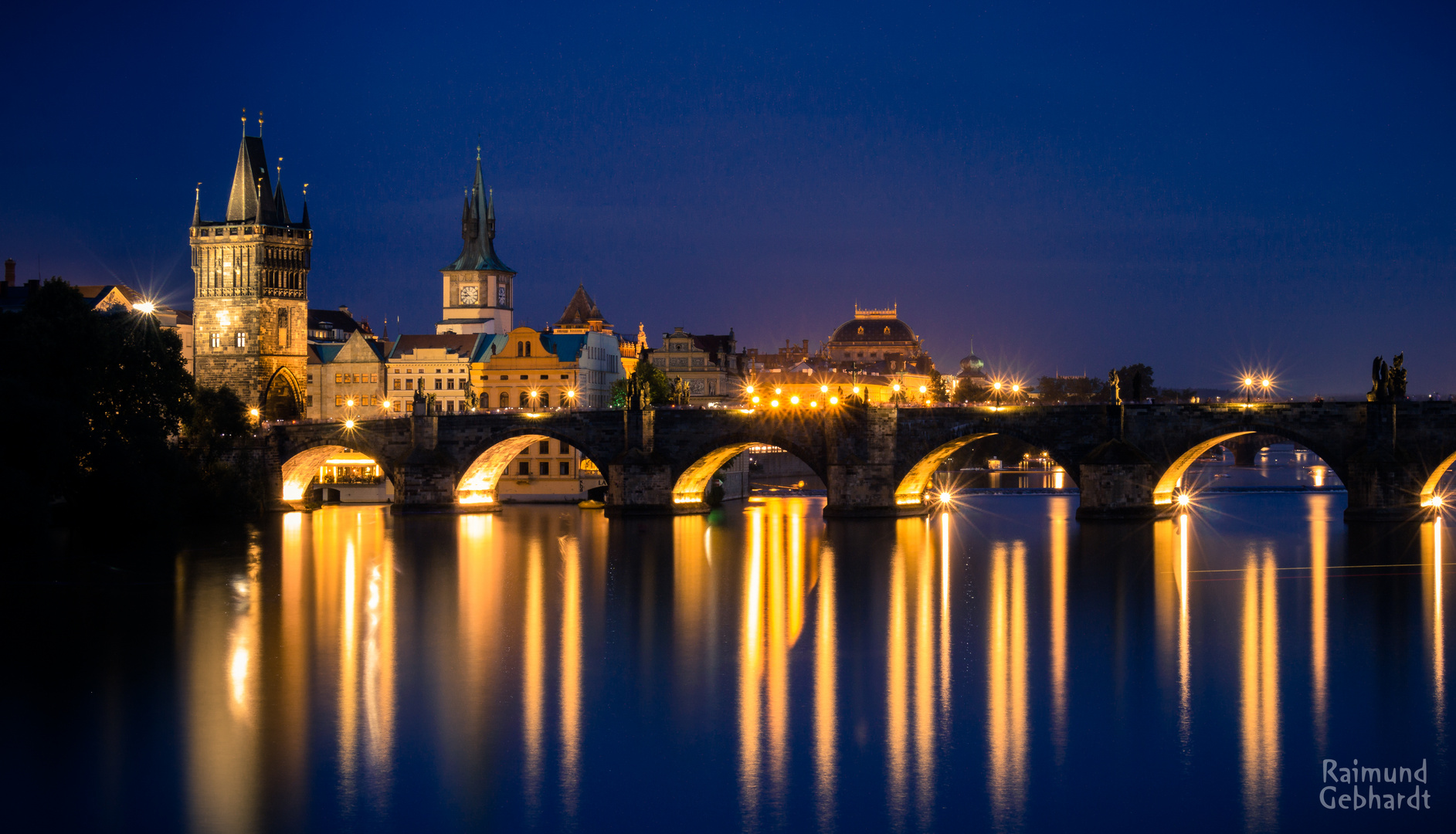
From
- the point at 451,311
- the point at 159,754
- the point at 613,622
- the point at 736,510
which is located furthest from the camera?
the point at 451,311

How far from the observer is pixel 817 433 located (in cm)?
5953

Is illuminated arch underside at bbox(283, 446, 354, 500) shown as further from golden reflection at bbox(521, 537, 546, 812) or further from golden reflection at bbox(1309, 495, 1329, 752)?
golden reflection at bbox(1309, 495, 1329, 752)

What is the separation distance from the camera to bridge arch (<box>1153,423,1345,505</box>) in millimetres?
53109

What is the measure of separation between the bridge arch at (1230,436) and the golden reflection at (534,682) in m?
26.6

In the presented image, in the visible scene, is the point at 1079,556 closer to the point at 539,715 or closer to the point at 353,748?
the point at 539,715

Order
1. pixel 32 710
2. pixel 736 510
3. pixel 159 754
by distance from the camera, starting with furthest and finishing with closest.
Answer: pixel 736 510 → pixel 32 710 → pixel 159 754

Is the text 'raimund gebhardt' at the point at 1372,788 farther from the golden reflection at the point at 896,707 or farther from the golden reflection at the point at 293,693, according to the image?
the golden reflection at the point at 293,693

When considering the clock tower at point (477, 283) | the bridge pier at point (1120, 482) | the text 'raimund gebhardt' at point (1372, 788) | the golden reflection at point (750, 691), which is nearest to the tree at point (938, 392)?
the clock tower at point (477, 283)

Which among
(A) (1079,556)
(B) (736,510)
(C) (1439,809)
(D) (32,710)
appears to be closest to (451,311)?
(B) (736,510)

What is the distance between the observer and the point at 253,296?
90750 millimetres

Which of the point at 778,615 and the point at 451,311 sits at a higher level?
the point at 451,311

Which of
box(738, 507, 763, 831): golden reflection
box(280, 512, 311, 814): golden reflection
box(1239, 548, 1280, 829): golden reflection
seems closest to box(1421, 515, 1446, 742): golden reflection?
box(1239, 548, 1280, 829): golden reflection

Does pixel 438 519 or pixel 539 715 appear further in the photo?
pixel 438 519

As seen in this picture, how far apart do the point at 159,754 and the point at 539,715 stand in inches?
245
